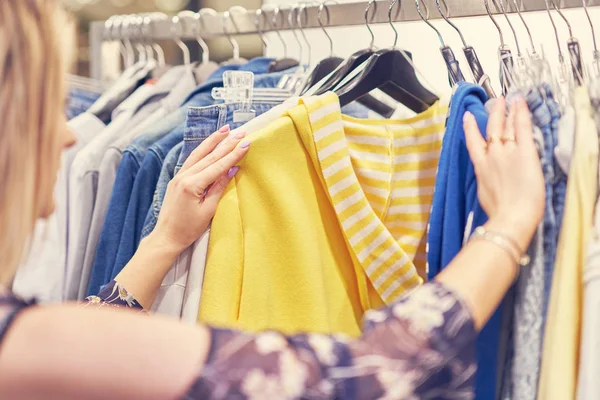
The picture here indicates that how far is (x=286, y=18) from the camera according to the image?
1264mm

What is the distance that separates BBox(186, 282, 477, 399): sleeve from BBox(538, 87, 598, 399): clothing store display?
0.12 metres

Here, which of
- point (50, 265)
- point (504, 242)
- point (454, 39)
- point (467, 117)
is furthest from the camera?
point (454, 39)

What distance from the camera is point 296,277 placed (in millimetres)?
915

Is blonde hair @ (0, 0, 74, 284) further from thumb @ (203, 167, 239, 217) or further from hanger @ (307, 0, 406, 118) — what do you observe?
hanger @ (307, 0, 406, 118)

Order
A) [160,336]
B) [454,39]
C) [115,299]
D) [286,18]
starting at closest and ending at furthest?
1. [160,336]
2. [115,299]
3. [286,18]
4. [454,39]

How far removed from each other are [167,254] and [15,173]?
313 mm

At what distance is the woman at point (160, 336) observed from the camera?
1.89ft

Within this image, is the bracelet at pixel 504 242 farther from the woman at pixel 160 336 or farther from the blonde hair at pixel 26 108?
the blonde hair at pixel 26 108

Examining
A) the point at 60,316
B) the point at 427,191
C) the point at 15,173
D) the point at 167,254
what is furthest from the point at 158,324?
the point at 427,191

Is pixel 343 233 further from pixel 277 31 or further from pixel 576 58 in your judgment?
pixel 277 31

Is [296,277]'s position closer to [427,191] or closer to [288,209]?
[288,209]

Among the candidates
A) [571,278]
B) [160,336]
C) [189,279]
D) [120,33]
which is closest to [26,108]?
[160,336]

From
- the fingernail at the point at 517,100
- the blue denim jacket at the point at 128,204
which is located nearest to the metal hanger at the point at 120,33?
the blue denim jacket at the point at 128,204

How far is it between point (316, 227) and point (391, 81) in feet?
0.87
